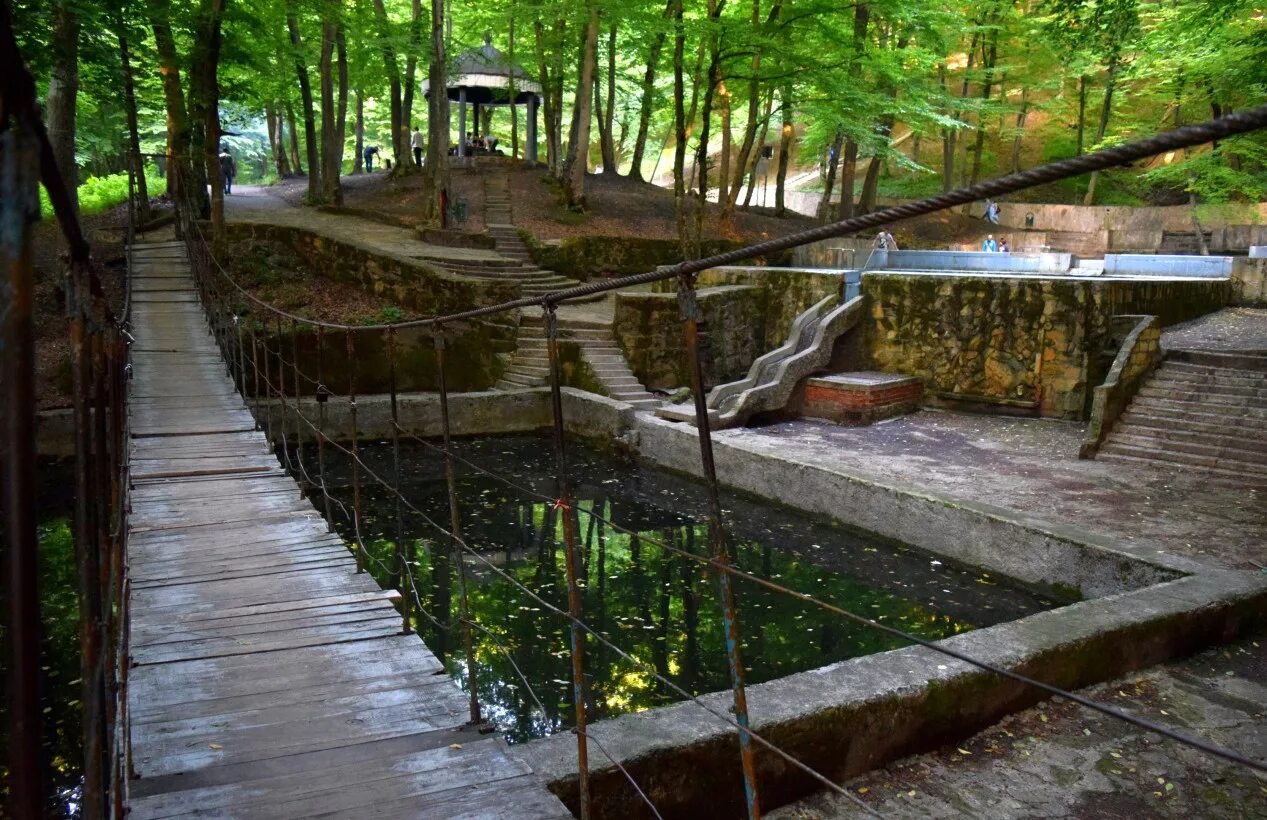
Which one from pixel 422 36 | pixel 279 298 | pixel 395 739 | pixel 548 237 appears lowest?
pixel 395 739

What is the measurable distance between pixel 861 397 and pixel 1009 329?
217 centimetres

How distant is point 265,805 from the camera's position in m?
2.74

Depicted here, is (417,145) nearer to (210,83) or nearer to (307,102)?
(307,102)

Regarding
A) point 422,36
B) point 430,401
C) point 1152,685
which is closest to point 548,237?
point 422,36

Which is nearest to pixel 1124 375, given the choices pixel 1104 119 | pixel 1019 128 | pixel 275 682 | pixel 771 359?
pixel 771 359

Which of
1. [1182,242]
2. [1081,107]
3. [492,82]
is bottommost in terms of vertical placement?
[1182,242]

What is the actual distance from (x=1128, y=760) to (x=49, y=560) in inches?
334

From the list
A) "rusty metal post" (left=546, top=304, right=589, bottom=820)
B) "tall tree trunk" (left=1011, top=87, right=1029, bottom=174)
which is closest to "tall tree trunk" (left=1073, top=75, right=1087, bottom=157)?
"tall tree trunk" (left=1011, top=87, right=1029, bottom=174)

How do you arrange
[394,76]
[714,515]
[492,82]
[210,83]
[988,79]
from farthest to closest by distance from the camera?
1. [988,79]
2. [492,82]
3. [394,76]
4. [210,83]
5. [714,515]

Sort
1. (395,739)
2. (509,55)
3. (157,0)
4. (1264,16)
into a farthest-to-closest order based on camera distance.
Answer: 1. (509,55)
2. (1264,16)
3. (157,0)
4. (395,739)

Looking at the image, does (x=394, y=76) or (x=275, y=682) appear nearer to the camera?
(x=275, y=682)

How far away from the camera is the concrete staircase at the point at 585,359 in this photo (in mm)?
13906

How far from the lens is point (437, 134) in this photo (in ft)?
61.3

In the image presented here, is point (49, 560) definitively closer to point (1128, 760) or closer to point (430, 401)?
point (430, 401)
